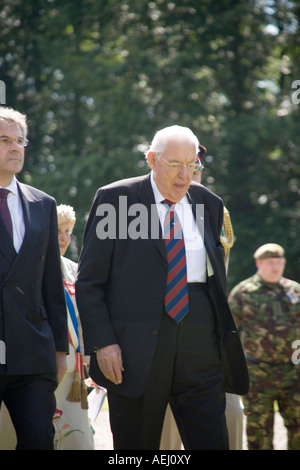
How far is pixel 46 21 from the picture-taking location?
20828 millimetres

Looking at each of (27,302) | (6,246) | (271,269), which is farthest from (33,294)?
(271,269)

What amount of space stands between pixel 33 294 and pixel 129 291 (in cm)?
48

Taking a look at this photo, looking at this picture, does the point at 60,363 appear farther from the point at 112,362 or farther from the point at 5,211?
the point at 5,211

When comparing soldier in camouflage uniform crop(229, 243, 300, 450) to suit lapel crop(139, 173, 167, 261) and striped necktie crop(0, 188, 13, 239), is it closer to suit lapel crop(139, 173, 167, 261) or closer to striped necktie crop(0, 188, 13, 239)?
suit lapel crop(139, 173, 167, 261)

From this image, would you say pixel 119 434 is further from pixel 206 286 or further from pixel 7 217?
pixel 7 217

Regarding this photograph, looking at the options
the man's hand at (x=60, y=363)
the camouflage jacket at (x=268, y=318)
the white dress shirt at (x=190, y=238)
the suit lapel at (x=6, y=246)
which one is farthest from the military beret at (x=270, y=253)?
the suit lapel at (x=6, y=246)

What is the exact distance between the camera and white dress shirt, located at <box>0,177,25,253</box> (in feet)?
12.7

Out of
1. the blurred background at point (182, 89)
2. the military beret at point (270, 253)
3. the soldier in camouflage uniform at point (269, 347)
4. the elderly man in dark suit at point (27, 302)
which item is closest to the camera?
the elderly man in dark suit at point (27, 302)

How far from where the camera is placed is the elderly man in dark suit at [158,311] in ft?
12.6

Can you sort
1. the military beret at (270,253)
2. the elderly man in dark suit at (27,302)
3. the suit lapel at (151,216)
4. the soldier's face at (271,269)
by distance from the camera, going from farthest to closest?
the military beret at (270,253)
the soldier's face at (271,269)
the suit lapel at (151,216)
the elderly man in dark suit at (27,302)

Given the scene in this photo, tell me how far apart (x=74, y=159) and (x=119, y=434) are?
1667cm

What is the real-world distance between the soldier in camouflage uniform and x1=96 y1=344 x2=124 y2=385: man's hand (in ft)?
10.1

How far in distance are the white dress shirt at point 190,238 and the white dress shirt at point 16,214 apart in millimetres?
722

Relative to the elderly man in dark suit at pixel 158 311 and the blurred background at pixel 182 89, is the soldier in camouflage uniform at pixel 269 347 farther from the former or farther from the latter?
the blurred background at pixel 182 89
